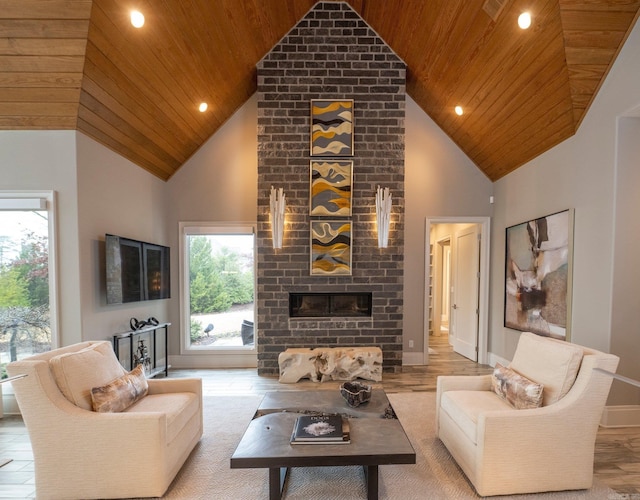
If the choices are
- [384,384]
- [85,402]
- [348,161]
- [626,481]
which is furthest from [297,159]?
[626,481]

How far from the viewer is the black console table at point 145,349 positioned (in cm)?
366

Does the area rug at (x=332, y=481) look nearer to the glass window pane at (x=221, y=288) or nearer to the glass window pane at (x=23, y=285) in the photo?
the glass window pane at (x=23, y=285)

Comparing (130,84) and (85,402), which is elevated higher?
(130,84)

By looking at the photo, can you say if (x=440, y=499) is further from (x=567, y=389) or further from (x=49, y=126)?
(x=49, y=126)

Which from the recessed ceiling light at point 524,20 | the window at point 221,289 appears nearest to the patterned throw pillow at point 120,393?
the window at point 221,289

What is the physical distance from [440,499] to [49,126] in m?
4.29

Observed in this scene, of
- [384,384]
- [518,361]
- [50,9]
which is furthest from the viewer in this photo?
[384,384]

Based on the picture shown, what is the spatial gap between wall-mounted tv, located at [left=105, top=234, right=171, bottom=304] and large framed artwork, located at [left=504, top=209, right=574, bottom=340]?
181 inches

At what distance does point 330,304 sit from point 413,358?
152 centimetres

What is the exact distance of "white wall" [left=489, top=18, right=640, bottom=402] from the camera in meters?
2.75

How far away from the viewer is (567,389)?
211cm

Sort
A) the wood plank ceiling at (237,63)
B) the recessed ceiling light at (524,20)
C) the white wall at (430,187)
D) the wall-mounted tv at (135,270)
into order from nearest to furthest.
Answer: the wood plank ceiling at (237,63) < the recessed ceiling light at (524,20) < the wall-mounted tv at (135,270) < the white wall at (430,187)

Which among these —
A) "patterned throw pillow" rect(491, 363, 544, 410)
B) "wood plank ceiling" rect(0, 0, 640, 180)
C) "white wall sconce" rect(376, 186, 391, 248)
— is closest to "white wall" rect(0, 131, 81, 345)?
"wood plank ceiling" rect(0, 0, 640, 180)

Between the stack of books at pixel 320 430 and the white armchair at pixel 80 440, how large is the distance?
0.83m
